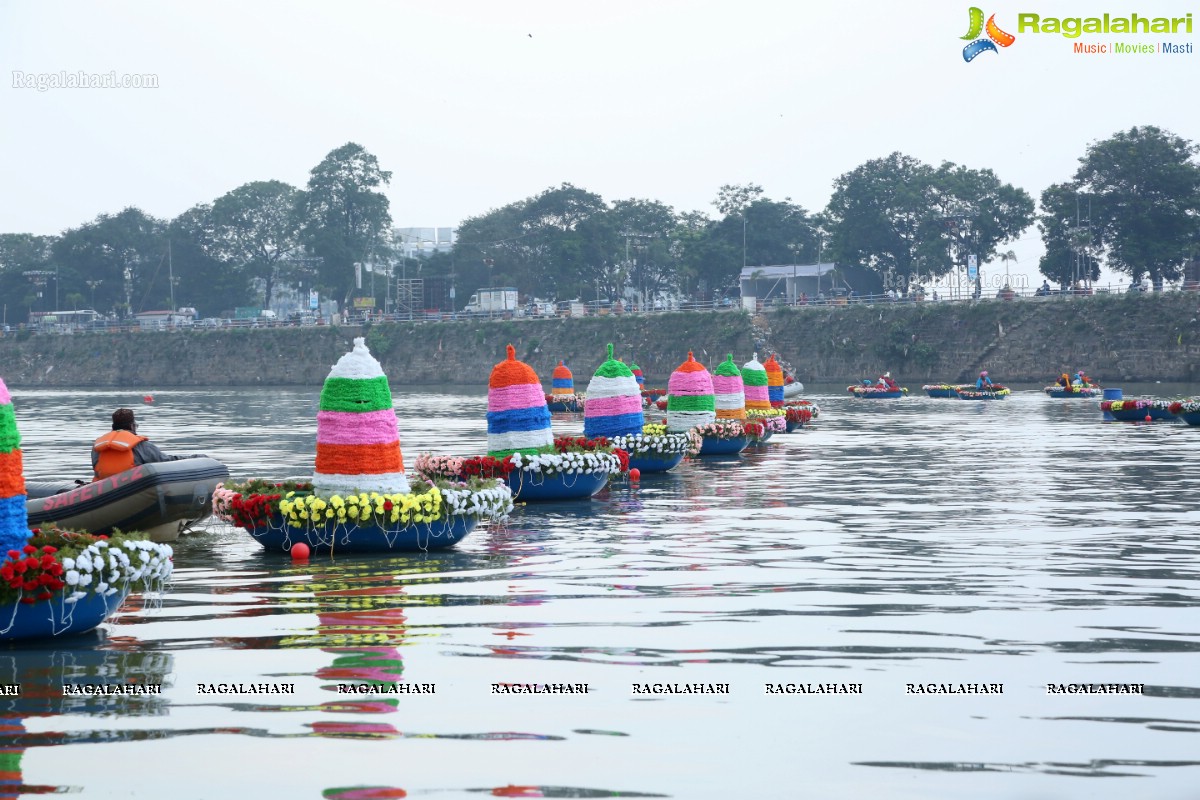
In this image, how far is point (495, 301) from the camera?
124 metres

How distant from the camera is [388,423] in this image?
17.3 m

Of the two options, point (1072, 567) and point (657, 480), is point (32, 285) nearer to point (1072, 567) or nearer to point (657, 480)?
point (657, 480)

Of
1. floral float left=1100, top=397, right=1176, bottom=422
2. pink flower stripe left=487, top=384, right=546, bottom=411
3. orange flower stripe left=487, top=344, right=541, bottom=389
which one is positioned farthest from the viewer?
floral float left=1100, top=397, right=1176, bottom=422

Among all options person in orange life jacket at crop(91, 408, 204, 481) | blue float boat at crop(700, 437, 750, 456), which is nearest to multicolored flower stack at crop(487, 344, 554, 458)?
person in orange life jacket at crop(91, 408, 204, 481)

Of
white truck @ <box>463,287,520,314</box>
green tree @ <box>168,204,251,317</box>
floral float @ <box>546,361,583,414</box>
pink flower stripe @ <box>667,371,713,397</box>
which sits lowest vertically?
floral float @ <box>546,361,583,414</box>

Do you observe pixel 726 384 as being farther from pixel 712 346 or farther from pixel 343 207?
pixel 343 207

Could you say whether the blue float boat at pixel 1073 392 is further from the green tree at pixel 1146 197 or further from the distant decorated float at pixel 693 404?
the distant decorated float at pixel 693 404

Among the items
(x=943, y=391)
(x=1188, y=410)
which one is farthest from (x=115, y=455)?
(x=943, y=391)

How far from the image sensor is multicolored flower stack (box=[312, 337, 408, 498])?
1695 cm

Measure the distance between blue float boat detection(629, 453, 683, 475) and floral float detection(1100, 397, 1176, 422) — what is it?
24.0m

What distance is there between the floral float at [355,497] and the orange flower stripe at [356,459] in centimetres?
1

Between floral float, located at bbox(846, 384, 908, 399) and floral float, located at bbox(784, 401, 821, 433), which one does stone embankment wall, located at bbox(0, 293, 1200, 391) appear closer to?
floral float, located at bbox(846, 384, 908, 399)

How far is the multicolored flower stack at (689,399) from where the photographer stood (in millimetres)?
32469

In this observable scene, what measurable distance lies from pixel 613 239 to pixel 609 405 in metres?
96.2
